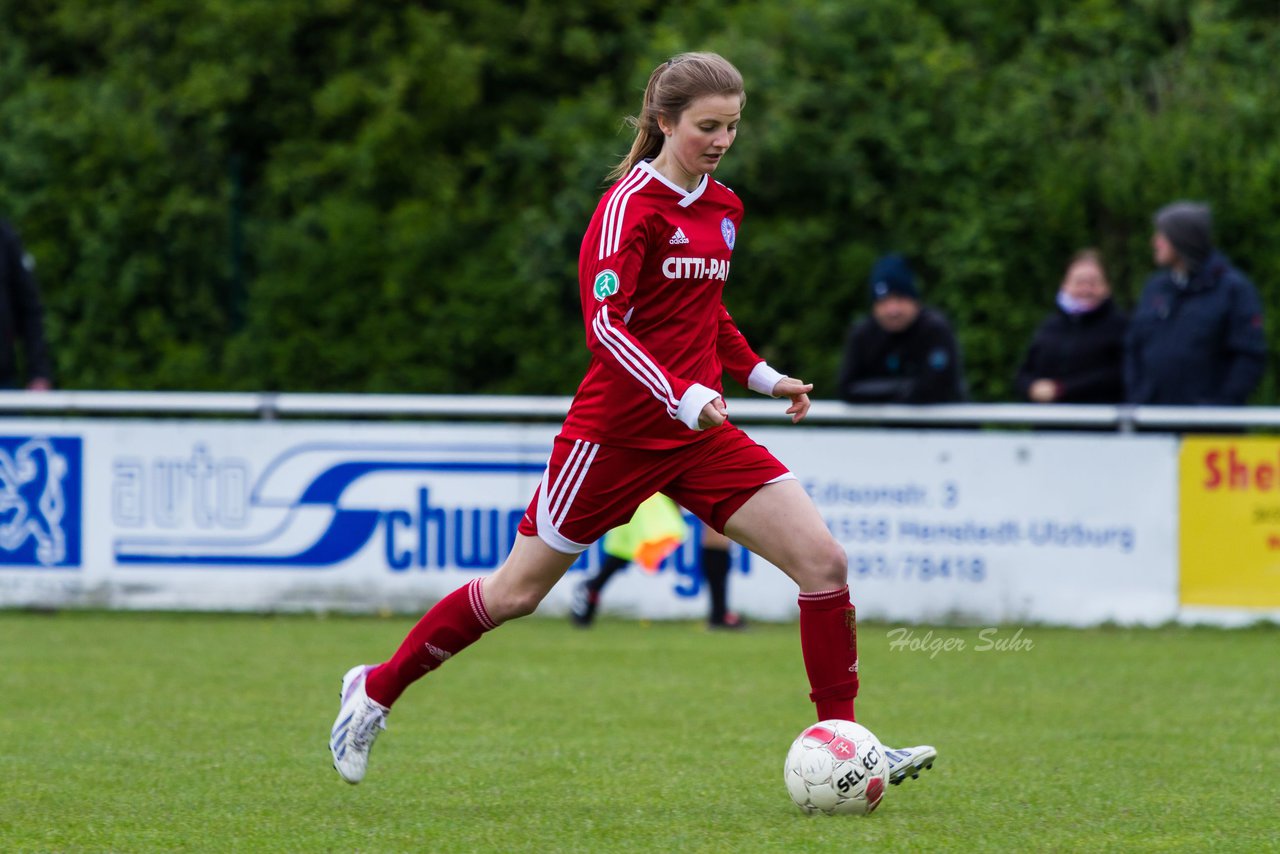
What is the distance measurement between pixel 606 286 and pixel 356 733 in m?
1.56

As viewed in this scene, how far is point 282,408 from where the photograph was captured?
37.1 feet

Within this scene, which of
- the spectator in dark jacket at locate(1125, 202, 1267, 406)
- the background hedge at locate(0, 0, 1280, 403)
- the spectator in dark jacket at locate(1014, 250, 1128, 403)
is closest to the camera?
the spectator in dark jacket at locate(1125, 202, 1267, 406)

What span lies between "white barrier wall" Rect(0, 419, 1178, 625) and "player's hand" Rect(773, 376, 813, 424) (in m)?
5.07

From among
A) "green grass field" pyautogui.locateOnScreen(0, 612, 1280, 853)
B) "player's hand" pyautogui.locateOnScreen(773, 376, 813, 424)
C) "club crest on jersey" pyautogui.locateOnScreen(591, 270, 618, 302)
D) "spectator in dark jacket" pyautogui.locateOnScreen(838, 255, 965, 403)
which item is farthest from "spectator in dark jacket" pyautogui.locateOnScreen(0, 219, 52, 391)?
"club crest on jersey" pyautogui.locateOnScreen(591, 270, 618, 302)

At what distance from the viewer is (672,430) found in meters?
5.38

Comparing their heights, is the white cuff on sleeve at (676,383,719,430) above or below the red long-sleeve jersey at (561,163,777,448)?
below

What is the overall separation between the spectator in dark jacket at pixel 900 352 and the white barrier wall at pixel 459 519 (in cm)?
25

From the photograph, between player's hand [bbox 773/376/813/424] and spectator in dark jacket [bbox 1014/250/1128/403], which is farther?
spectator in dark jacket [bbox 1014/250/1128/403]

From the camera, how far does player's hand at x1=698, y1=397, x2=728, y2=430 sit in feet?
16.3

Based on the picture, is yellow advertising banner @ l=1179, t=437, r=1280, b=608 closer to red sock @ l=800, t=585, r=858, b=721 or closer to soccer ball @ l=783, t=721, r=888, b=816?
red sock @ l=800, t=585, r=858, b=721

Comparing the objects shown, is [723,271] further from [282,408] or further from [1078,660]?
[282,408]

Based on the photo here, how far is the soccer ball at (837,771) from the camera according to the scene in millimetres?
5184

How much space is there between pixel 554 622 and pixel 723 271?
19.4 ft

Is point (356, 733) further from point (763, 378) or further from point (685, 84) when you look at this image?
point (685, 84)
